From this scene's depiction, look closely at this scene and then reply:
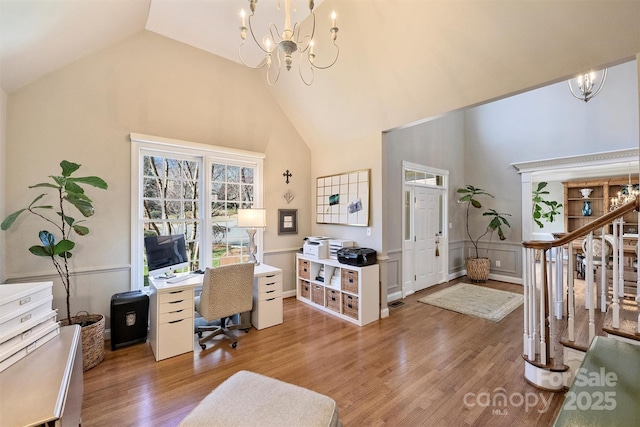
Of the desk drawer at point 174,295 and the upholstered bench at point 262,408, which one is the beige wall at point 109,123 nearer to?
the desk drawer at point 174,295

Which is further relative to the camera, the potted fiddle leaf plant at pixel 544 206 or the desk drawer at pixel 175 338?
the potted fiddle leaf plant at pixel 544 206

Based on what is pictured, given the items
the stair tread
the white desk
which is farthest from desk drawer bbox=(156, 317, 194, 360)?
the stair tread

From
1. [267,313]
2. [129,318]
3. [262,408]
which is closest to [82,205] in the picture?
[129,318]

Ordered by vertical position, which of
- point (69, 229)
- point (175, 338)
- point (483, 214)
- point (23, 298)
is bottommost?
point (175, 338)

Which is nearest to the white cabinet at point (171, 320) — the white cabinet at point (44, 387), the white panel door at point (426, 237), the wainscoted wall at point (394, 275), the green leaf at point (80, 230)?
the green leaf at point (80, 230)

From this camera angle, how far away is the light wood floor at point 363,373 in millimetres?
1864

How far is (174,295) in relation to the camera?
8.55 ft

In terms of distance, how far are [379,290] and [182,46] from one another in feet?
13.8

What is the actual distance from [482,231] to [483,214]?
43 centimetres

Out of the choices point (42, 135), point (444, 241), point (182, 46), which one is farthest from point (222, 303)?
point (444, 241)

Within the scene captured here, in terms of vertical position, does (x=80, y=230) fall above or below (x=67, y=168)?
below

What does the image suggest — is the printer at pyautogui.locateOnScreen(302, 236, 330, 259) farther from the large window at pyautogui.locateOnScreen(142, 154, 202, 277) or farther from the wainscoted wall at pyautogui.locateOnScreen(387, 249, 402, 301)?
the large window at pyautogui.locateOnScreen(142, 154, 202, 277)

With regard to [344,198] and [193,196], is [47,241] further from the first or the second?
[344,198]

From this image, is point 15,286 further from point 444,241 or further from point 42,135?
point 444,241
